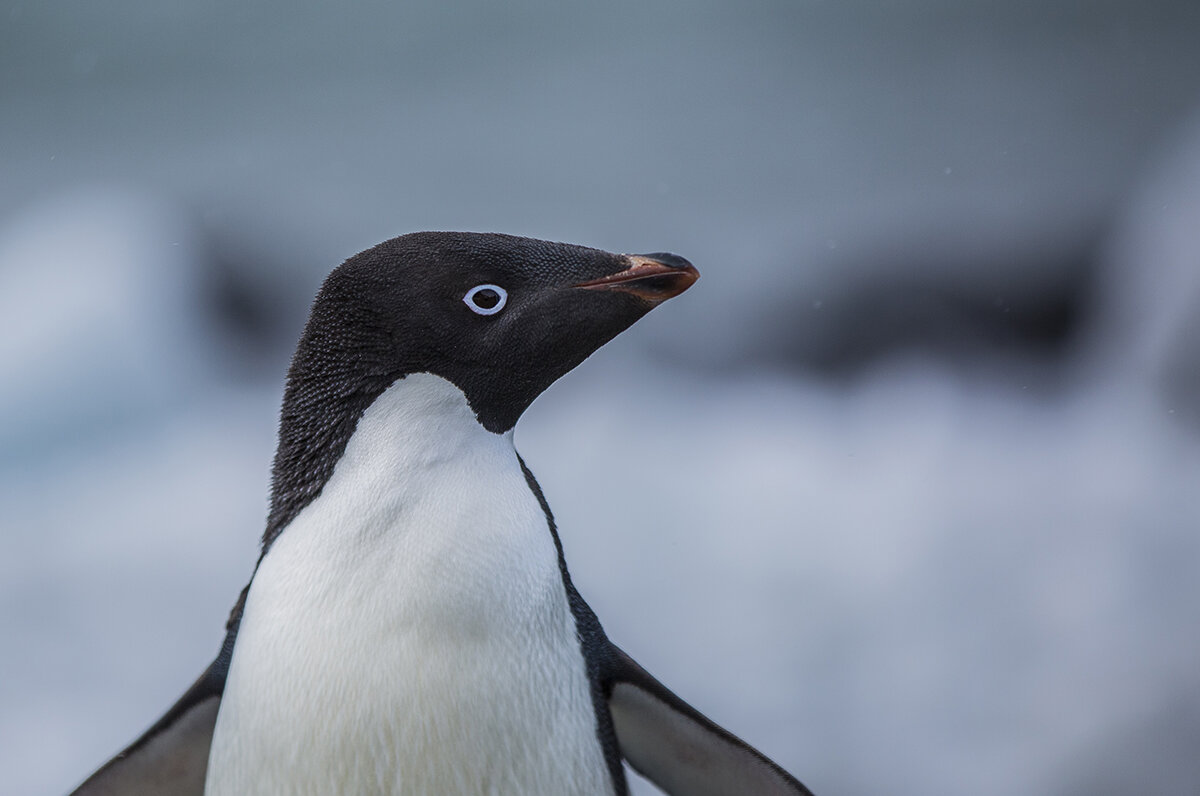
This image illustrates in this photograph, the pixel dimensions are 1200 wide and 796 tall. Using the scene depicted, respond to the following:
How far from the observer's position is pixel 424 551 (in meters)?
0.90

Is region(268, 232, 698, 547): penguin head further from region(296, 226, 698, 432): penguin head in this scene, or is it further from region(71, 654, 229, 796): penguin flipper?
region(71, 654, 229, 796): penguin flipper

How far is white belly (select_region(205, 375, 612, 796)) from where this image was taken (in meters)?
0.89

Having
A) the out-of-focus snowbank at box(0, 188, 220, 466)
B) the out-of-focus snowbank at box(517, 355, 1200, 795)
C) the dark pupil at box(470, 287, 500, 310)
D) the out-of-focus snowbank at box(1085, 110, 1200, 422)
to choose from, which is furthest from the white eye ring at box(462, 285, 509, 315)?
the out-of-focus snowbank at box(1085, 110, 1200, 422)

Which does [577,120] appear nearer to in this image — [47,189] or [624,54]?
[624,54]

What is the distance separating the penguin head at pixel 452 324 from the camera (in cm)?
94

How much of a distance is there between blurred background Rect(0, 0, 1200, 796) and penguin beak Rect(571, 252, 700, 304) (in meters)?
1.35

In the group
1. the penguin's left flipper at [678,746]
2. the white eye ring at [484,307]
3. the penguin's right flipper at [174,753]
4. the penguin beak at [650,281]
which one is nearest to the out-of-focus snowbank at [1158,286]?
the penguin's left flipper at [678,746]

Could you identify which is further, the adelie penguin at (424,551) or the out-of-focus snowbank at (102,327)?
the out-of-focus snowbank at (102,327)

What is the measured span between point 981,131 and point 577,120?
0.99m

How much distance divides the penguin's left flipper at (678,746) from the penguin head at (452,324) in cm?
33

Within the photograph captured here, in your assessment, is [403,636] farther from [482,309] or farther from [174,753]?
[174,753]

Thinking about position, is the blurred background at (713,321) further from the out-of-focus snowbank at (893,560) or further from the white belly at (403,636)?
the white belly at (403,636)

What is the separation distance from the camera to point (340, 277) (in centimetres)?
96

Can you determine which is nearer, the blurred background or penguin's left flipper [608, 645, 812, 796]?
penguin's left flipper [608, 645, 812, 796]
